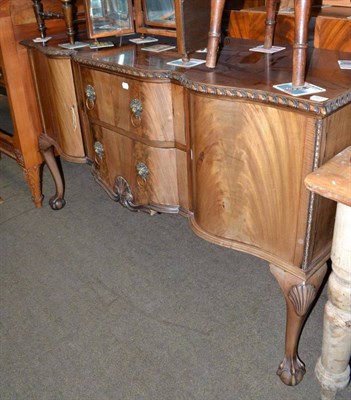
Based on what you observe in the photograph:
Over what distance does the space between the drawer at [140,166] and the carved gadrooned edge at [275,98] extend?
0.33 meters

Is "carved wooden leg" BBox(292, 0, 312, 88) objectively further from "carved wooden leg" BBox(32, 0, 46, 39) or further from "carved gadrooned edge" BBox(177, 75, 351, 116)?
"carved wooden leg" BBox(32, 0, 46, 39)

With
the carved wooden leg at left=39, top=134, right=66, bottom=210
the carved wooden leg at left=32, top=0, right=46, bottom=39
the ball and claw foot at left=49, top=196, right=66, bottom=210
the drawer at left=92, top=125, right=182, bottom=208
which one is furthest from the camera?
the ball and claw foot at left=49, top=196, right=66, bottom=210

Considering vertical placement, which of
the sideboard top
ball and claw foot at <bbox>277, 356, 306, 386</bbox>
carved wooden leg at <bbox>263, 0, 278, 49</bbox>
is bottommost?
ball and claw foot at <bbox>277, 356, 306, 386</bbox>

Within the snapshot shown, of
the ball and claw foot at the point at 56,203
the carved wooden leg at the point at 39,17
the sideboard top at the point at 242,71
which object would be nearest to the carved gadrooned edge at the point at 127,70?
the sideboard top at the point at 242,71

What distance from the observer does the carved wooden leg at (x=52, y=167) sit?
2.28m

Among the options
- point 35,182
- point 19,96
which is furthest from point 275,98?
point 35,182

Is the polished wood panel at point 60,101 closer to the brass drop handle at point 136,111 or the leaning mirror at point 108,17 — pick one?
the leaning mirror at point 108,17

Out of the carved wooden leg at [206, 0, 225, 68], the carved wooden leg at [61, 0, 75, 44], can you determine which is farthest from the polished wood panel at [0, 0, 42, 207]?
the carved wooden leg at [206, 0, 225, 68]

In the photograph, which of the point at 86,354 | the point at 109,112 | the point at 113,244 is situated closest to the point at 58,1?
the point at 109,112

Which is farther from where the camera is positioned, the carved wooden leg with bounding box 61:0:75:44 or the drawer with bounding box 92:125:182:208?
the carved wooden leg with bounding box 61:0:75:44

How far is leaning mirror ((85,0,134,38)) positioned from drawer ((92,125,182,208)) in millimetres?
380

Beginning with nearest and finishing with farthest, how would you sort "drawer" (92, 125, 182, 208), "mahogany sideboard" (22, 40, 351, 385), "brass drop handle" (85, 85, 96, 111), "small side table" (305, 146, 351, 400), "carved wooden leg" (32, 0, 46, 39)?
"small side table" (305, 146, 351, 400) → "mahogany sideboard" (22, 40, 351, 385) → "drawer" (92, 125, 182, 208) → "brass drop handle" (85, 85, 96, 111) → "carved wooden leg" (32, 0, 46, 39)

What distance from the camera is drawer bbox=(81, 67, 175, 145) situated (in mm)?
1446

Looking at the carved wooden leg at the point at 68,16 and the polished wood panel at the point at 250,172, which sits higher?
the carved wooden leg at the point at 68,16
